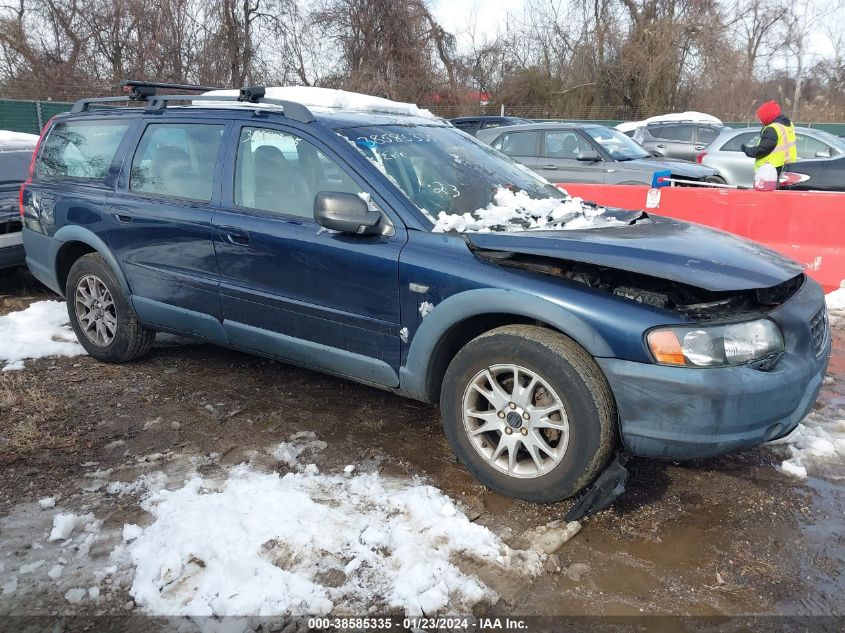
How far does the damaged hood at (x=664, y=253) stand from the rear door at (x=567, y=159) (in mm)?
6833

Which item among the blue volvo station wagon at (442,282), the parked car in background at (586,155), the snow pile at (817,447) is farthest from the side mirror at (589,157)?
the snow pile at (817,447)

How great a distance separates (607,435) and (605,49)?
31.4 meters

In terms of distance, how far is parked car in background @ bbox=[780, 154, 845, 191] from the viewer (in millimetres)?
10953

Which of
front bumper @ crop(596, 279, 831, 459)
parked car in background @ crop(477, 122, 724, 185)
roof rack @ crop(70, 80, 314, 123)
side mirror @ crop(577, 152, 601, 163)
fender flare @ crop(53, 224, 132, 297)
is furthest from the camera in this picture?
side mirror @ crop(577, 152, 601, 163)

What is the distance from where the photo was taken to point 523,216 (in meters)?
3.54

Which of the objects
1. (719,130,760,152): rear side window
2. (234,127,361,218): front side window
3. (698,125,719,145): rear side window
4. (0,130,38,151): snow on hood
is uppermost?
(698,125,719,145): rear side window

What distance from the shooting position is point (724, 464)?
346 centimetres

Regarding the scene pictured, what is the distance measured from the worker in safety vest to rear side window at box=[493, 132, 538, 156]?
3.18m

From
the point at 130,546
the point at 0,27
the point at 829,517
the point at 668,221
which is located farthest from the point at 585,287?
the point at 0,27

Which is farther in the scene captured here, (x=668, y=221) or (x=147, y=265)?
(x=147, y=265)

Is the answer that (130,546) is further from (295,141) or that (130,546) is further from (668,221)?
(668,221)

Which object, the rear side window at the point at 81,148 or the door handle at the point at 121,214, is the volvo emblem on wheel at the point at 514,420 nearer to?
the door handle at the point at 121,214

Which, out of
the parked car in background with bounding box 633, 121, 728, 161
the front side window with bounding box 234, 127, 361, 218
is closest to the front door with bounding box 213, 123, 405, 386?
the front side window with bounding box 234, 127, 361, 218

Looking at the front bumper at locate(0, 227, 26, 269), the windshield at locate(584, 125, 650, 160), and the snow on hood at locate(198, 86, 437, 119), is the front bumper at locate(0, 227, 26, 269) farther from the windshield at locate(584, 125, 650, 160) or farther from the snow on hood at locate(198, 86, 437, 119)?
the windshield at locate(584, 125, 650, 160)
